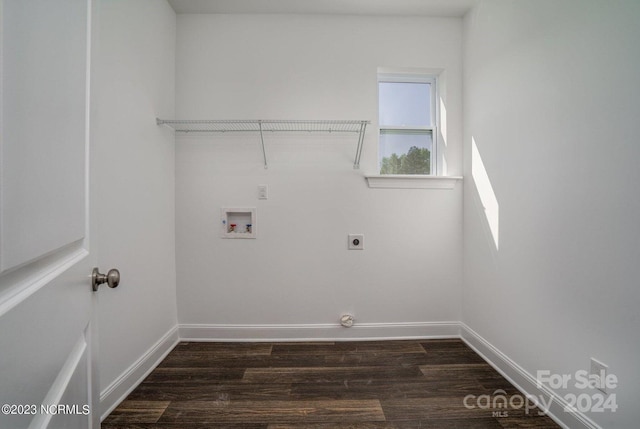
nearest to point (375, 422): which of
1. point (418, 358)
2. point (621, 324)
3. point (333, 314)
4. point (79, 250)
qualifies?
point (418, 358)

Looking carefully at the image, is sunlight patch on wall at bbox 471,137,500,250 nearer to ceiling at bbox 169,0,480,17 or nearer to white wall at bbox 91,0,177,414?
ceiling at bbox 169,0,480,17

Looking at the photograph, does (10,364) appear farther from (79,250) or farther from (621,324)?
(621,324)

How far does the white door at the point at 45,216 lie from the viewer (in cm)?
Answer: 35

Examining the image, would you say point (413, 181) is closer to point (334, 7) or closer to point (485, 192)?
point (485, 192)

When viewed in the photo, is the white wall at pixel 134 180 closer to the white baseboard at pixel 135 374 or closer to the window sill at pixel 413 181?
the white baseboard at pixel 135 374

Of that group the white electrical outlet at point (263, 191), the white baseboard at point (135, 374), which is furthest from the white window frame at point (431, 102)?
the white baseboard at point (135, 374)

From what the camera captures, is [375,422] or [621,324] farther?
[375,422]

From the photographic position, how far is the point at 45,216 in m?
0.44

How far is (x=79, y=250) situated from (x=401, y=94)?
7.68 ft

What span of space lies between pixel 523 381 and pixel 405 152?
1702 millimetres

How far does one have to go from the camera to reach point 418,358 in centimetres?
183

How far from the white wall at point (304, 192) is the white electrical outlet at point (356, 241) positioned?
42mm

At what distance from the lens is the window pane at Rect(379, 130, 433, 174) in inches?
87.1

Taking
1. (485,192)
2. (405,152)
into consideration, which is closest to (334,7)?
(405,152)
